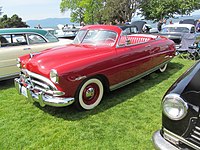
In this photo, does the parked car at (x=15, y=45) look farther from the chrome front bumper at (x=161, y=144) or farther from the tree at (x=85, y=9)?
the tree at (x=85, y=9)

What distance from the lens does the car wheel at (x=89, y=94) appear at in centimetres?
351

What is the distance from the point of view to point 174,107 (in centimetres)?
200

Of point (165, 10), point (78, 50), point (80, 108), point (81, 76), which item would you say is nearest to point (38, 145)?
point (80, 108)

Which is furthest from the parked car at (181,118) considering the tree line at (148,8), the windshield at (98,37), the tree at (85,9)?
the tree at (85,9)

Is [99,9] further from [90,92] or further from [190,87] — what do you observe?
[190,87]

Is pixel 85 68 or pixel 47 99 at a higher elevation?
pixel 85 68

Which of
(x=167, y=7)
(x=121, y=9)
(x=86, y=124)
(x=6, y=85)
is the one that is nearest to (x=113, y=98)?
(x=86, y=124)

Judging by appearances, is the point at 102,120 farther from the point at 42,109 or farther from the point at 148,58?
the point at 148,58

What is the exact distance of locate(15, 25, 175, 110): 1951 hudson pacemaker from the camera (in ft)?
10.8

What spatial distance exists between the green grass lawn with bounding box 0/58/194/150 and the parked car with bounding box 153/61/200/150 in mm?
764

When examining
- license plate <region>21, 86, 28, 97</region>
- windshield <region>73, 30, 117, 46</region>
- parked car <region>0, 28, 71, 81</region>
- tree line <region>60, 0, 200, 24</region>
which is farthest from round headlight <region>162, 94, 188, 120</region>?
tree line <region>60, 0, 200, 24</region>

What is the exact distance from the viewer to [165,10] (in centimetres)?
3077

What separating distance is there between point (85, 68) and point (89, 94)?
0.55 m

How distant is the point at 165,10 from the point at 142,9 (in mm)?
4229
